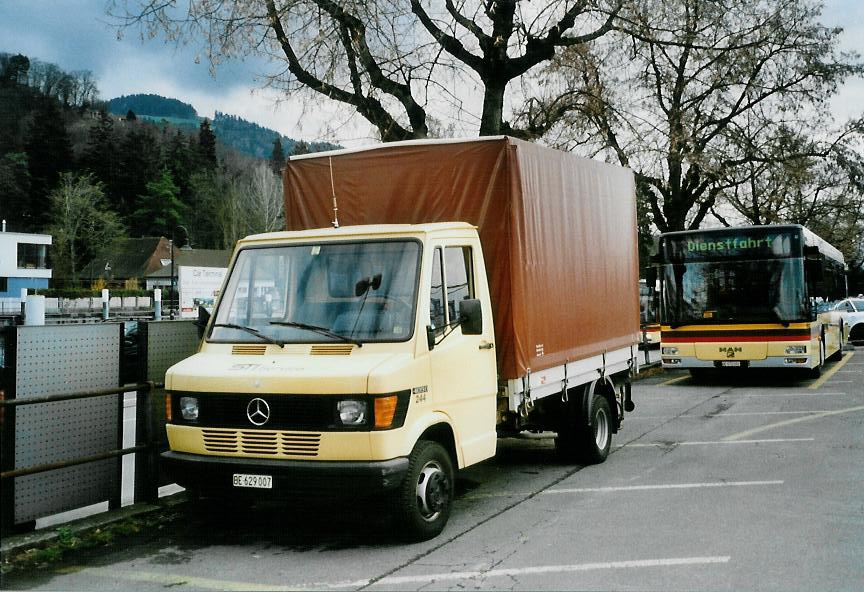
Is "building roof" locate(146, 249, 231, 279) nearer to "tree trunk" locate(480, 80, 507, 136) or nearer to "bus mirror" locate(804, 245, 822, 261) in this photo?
"tree trunk" locate(480, 80, 507, 136)

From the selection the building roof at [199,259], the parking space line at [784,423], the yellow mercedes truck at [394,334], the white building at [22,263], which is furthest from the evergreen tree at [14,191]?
the yellow mercedes truck at [394,334]

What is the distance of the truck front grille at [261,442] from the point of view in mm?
6367

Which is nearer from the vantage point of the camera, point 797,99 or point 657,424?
point 657,424

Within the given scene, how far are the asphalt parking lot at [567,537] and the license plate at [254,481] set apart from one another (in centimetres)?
47

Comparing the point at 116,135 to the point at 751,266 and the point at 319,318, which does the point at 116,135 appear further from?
the point at 319,318

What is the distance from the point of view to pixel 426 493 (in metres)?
6.71

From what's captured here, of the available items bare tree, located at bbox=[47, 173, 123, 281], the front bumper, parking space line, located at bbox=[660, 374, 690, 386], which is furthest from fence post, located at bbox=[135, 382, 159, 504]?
bare tree, located at bbox=[47, 173, 123, 281]

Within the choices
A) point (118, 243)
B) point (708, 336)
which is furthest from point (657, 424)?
point (118, 243)

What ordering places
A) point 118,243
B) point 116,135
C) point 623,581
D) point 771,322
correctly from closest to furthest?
point 623,581
point 771,322
point 118,243
point 116,135

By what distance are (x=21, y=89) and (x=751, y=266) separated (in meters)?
124

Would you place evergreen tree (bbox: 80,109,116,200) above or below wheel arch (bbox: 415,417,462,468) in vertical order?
above

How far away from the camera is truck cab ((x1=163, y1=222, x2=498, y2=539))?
6301 mm

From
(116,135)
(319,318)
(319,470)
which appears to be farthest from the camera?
(116,135)

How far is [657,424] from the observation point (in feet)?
44.8
